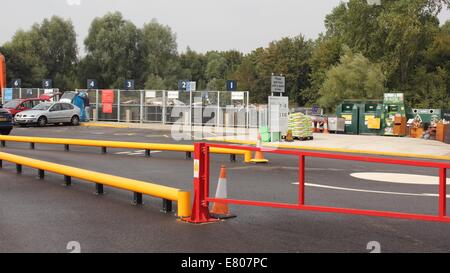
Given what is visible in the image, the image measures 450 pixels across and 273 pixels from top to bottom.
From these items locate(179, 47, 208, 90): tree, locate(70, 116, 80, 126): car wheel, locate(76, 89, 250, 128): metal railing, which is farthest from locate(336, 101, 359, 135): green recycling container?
locate(179, 47, 208, 90): tree

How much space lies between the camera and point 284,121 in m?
23.7

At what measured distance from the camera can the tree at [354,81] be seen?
63.7m

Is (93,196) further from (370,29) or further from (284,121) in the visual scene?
(370,29)

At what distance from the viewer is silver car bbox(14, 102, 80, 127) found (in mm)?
31594

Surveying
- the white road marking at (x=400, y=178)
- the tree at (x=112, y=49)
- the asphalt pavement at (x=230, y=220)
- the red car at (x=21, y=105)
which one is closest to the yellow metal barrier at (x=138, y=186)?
the asphalt pavement at (x=230, y=220)

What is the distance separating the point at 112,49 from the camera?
7850 centimetres

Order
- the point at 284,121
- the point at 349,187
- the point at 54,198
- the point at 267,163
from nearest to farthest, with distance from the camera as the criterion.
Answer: the point at 54,198, the point at 349,187, the point at 267,163, the point at 284,121

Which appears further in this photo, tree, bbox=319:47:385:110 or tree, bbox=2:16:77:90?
tree, bbox=2:16:77:90

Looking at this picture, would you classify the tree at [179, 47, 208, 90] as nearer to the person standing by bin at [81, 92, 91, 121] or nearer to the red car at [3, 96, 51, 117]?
the person standing by bin at [81, 92, 91, 121]

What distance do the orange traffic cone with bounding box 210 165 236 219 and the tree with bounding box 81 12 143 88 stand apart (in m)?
72.2

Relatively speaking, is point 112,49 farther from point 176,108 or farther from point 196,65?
point 176,108

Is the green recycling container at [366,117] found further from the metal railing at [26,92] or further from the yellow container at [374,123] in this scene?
the metal railing at [26,92]
